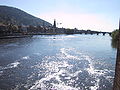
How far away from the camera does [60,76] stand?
19812 mm

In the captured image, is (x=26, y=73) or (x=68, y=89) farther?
(x=26, y=73)

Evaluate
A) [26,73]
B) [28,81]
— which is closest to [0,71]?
[26,73]

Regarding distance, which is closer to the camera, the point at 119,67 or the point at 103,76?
the point at 119,67

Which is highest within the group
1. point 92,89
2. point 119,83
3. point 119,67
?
point 119,67

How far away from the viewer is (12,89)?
49.5ft

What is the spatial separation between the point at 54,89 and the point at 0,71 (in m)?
10.5

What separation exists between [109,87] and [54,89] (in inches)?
255

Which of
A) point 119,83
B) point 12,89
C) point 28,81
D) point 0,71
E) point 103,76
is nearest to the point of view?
point 119,83

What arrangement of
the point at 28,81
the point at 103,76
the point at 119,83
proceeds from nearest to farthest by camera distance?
1. the point at 119,83
2. the point at 28,81
3. the point at 103,76

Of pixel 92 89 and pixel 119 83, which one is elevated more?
pixel 119 83

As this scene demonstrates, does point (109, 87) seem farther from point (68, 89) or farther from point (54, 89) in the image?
point (54, 89)

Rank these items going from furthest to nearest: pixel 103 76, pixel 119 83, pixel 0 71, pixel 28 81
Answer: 1. pixel 0 71
2. pixel 103 76
3. pixel 28 81
4. pixel 119 83

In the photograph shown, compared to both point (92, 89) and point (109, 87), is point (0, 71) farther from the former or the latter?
point (109, 87)

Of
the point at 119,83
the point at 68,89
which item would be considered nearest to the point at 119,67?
the point at 119,83
